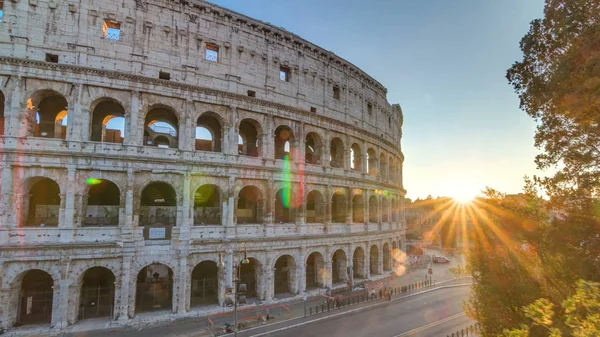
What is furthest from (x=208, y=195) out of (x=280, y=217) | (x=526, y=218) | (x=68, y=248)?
(x=526, y=218)

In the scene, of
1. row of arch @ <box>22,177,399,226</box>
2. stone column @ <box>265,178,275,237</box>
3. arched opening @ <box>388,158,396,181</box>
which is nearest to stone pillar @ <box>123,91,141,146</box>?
row of arch @ <box>22,177,399,226</box>

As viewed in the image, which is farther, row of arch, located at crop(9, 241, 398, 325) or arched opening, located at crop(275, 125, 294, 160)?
arched opening, located at crop(275, 125, 294, 160)

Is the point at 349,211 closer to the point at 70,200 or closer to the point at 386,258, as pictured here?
the point at 386,258

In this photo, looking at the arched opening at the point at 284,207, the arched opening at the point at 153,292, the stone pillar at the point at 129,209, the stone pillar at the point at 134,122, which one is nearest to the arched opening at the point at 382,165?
→ the arched opening at the point at 284,207

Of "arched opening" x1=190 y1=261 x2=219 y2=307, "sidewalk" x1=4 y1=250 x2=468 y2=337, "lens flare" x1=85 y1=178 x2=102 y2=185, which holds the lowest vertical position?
"sidewalk" x1=4 y1=250 x2=468 y2=337

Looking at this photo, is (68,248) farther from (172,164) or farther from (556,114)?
(556,114)

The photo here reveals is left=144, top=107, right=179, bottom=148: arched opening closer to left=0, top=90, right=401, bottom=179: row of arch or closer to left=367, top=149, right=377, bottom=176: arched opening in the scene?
left=0, top=90, right=401, bottom=179: row of arch
